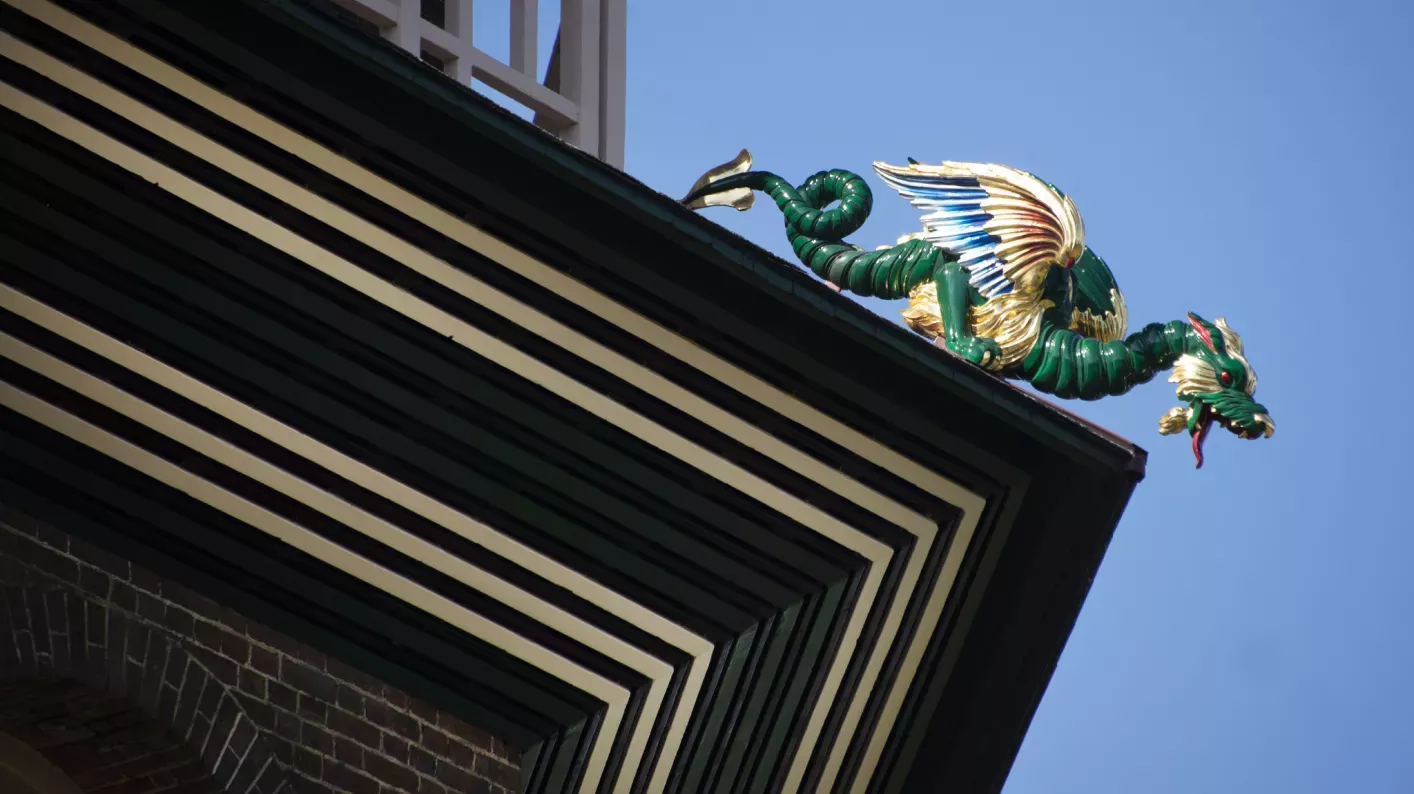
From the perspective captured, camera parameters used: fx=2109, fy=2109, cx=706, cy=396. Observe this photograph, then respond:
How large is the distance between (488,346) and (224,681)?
1.59 m

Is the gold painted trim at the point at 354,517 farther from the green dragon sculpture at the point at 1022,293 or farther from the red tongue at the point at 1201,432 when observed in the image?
the red tongue at the point at 1201,432

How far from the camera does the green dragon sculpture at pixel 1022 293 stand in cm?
835

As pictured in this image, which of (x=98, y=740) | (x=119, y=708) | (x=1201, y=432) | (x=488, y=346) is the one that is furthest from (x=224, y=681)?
(x=1201, y=432)

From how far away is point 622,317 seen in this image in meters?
7.78

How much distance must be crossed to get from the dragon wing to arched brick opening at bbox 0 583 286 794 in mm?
3402

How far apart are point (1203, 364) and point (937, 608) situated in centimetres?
144

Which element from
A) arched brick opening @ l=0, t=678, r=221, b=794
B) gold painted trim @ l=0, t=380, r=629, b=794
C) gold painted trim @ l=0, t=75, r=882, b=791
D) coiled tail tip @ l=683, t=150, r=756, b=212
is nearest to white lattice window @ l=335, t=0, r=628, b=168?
coiled tail tip @ l=683, t=150, r=756, b=212

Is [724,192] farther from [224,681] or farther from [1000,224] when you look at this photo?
[224,681]

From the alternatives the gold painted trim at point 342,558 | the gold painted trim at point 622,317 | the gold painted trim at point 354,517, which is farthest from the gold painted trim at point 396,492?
the gold painted trim at point 622,317

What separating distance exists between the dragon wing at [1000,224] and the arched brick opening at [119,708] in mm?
3402

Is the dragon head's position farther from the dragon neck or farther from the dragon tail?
the dragon tail

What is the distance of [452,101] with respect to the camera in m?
7.28

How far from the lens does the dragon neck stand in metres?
8.36

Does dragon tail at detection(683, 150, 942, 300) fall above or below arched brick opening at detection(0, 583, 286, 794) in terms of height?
above
